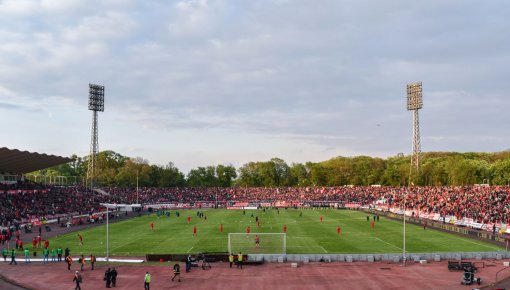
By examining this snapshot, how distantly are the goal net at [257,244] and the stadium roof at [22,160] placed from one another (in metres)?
41.0

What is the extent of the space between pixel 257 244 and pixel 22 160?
170 ft

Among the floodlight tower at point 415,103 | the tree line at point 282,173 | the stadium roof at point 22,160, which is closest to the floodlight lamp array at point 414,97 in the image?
the floodlight tower at point 415,103

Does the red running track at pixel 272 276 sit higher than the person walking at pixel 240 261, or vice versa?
the person walking at pixel 240 261

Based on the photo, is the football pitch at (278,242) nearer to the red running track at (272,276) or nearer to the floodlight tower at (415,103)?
the red running track at (272,276)

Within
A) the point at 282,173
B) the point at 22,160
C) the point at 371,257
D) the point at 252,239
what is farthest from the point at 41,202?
the point at 282,173

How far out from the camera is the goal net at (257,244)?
41844mm

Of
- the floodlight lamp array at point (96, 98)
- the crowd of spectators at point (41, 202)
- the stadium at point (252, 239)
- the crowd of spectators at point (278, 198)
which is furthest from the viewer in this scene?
the floodlight lamp array at point (96, 98)

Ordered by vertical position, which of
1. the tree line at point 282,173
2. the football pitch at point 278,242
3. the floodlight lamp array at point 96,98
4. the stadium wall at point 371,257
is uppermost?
the floodlight lamp array at point 96,98

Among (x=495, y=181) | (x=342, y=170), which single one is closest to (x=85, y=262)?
(x=495, y=181)

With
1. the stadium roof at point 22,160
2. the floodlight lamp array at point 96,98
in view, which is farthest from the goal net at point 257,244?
the floodlight lamp array at point 96,98

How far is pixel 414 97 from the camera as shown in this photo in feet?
402

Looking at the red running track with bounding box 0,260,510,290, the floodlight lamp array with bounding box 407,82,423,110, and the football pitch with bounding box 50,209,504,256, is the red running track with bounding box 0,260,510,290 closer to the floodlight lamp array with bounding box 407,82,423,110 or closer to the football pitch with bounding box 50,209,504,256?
the football pitch with bounding box 50,209,504,256

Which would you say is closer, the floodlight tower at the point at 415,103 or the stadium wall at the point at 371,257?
the stadium wall at the point at 371,257

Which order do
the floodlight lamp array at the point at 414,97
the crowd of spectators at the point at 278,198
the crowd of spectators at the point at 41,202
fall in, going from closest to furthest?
1. the crowd of spectators at the point at 41,202
2. the crowd of spectators at the point at 278,198
3. the floodlight lamp array at the point at 414,97
